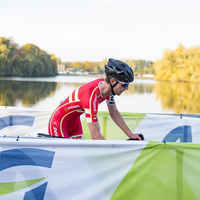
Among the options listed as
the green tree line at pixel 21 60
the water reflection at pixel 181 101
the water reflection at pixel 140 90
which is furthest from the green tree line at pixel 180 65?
the water reflection at pixel 181 101

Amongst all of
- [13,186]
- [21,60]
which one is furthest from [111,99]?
[21,60]

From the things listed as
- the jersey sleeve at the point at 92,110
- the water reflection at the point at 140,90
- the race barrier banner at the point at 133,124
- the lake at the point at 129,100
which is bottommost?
the water reflection at the point at 140,90

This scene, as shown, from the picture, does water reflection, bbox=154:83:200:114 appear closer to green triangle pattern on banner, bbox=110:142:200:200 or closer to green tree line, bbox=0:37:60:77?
green triangle pattern on banner, bbox=110:142:200:200

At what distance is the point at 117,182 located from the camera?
2.58 metres

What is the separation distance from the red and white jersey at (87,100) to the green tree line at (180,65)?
232ft

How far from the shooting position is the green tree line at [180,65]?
7218 centimetres

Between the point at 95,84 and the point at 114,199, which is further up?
the point at 95,84

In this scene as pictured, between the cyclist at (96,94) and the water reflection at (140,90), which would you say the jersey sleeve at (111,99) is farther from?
the water reflection at (140,90)

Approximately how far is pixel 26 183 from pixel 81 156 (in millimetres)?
513

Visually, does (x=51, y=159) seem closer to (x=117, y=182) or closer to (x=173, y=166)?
(x=117, y=182)

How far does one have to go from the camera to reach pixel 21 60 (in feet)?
250

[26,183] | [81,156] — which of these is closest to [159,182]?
[81,156]

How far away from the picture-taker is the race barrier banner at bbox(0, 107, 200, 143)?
4.39 meters

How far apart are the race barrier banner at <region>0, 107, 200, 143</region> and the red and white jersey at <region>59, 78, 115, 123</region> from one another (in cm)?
169
